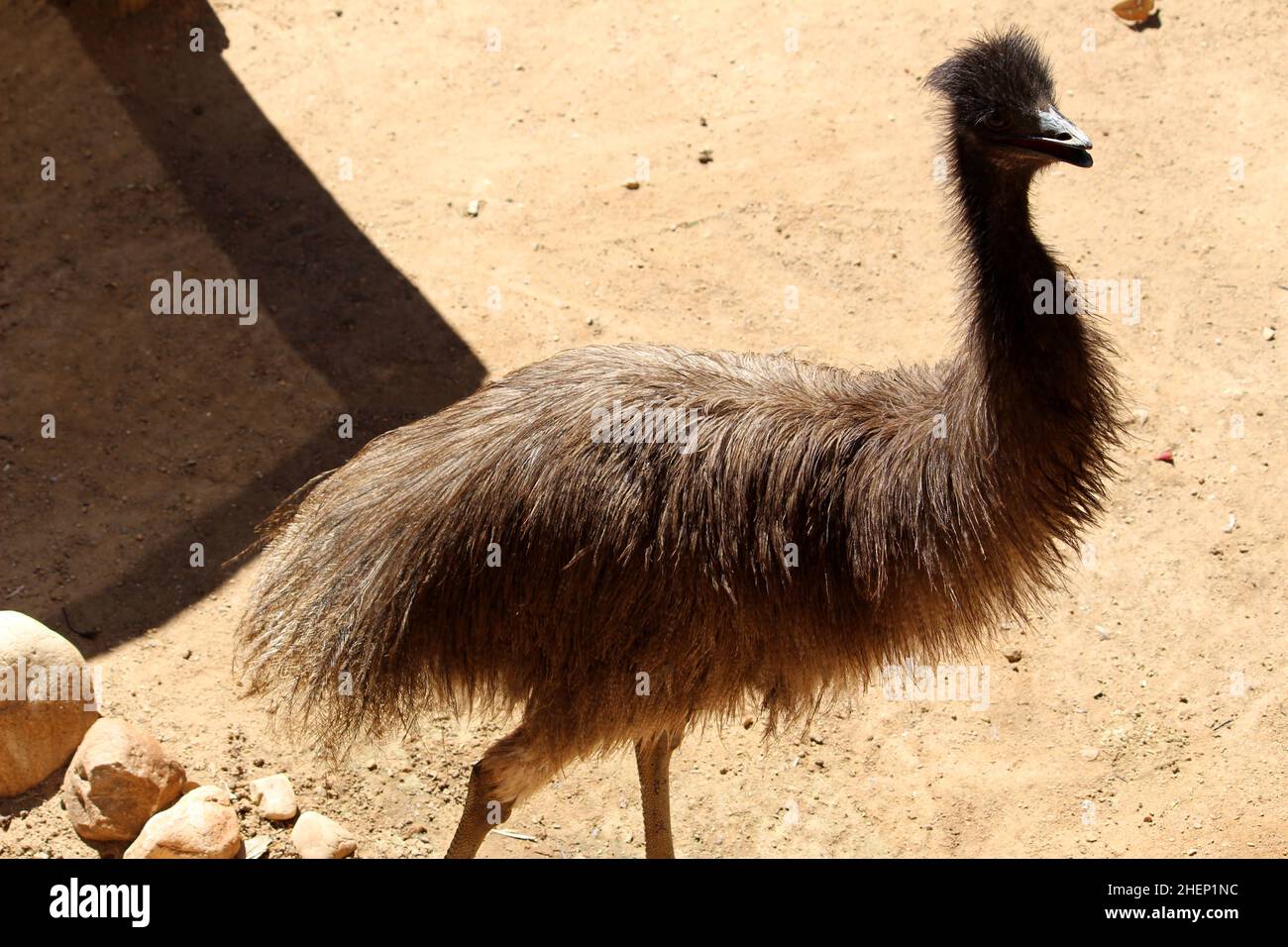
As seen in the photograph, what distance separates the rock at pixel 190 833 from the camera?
4723 mm

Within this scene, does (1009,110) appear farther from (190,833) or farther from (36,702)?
(36,702)

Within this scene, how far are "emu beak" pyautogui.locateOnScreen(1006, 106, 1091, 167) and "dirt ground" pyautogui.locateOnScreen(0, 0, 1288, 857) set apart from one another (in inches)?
109

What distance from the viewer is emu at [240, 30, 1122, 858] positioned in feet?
12.5

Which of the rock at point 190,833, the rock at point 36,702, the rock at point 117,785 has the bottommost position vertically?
the rock at point 190,833

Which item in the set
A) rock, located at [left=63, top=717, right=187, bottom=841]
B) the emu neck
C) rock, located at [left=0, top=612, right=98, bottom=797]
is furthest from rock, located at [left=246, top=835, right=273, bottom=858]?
the emu neck

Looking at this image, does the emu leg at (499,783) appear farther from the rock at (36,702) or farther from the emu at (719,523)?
the rock at (36,702)

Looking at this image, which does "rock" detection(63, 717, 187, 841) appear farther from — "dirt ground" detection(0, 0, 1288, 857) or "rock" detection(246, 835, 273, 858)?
"rock" detection(246, 835, 273, 858)

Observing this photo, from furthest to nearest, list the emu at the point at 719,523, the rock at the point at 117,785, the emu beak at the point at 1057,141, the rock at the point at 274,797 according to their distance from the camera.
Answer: the rock at the point at 274,797, the rock at the point at 117,785, the emu at the point at 719,523, the emu beak at the point at 1057,141

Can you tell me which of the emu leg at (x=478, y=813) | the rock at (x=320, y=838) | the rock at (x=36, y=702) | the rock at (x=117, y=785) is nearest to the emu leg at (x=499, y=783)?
the emu leg at (x=478, y=813)

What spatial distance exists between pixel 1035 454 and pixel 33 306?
564cm

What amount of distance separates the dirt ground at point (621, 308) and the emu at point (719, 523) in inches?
53.0
